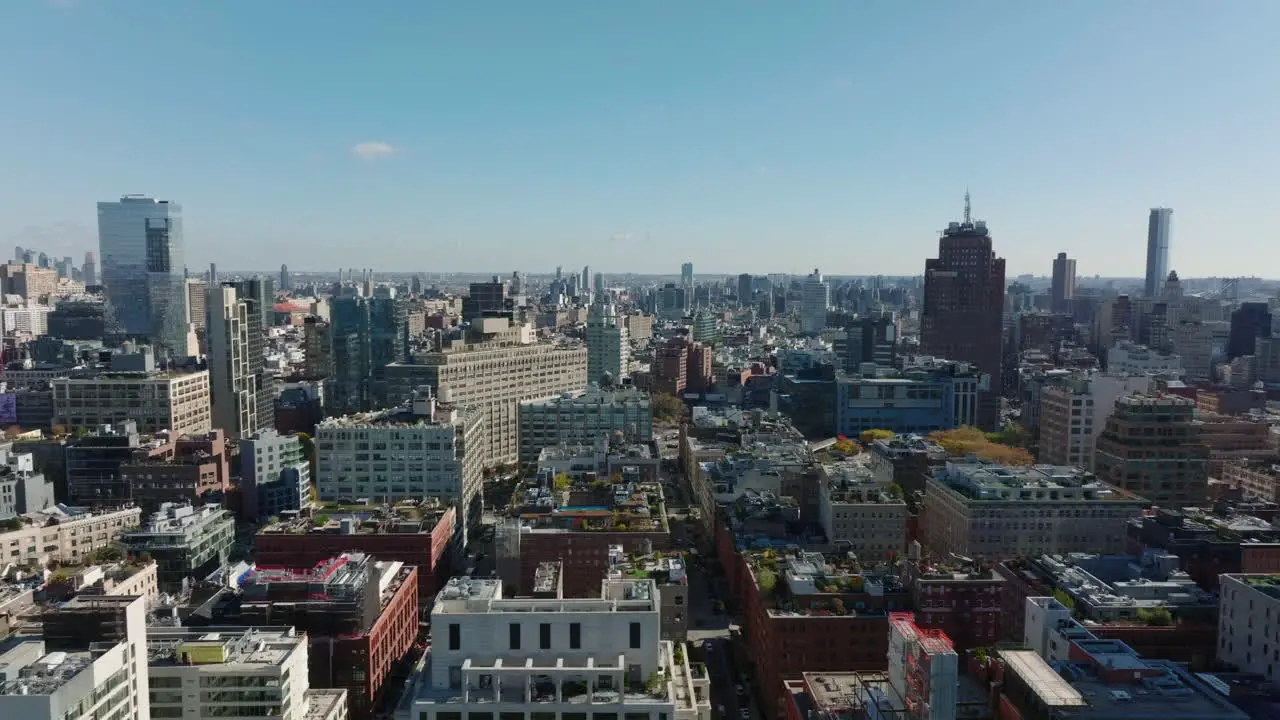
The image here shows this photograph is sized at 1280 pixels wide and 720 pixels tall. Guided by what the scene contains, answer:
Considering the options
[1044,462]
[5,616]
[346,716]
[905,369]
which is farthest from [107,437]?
[905,369]

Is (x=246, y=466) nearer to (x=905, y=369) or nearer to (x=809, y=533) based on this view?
(x=809, y=533)

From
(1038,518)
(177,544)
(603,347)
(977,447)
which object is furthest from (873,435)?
(177,544)

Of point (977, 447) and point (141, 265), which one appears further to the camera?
point (141, 265)

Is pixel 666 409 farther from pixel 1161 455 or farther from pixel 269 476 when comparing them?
pixel 1161 455

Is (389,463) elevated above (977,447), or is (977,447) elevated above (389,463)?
(389,463)

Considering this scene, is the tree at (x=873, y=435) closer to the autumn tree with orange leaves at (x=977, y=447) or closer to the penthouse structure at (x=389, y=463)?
the autumn tree with orange leaves at (x=977, y=447)

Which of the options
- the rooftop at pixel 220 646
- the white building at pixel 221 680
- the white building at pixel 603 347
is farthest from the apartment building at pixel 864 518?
the white building at pixel 603 347
